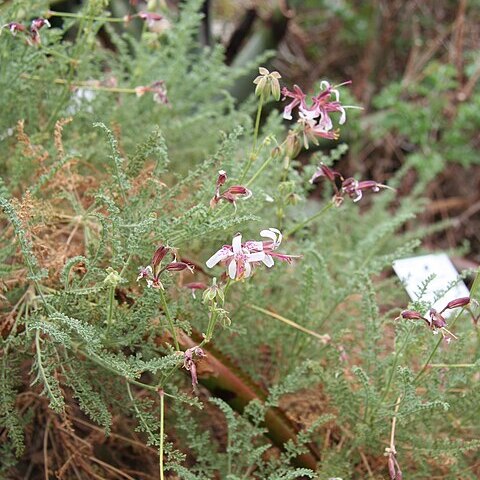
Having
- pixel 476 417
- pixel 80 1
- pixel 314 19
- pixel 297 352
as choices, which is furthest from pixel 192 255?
pixel 314 19

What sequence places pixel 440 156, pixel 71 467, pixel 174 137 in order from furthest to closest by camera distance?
1. pixel 440 156
2. pixel 174 137
3. pixel 71 467

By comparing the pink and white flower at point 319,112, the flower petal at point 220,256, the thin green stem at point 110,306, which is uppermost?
the pink and white flower at point 319,112

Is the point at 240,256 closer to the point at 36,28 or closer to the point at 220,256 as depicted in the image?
the point at 220,256

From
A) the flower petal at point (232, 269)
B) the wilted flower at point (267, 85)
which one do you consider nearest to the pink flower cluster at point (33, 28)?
the wilted flower at point (267, 85)

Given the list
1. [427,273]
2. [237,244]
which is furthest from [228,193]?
[427,273]

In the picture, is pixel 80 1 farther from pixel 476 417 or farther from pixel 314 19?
pixel 476 417

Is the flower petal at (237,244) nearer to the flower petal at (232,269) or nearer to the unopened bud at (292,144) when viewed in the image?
the flower petal at (232,269)

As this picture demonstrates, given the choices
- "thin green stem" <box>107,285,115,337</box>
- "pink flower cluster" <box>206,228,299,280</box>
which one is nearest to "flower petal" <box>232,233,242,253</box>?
"pink flower cluster" <box>206,228,299,280</box>

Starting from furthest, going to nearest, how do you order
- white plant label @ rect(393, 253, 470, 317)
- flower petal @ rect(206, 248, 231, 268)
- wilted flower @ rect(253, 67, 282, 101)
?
white plant label @ rect(393, 253, 470, 317) → wilted flower @ rect(253, 67, 282, 101) → flower petal @ rect(206, 248, 231, 268)

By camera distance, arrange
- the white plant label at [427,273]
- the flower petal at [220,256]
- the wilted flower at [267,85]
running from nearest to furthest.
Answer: the flower petal at [220,256] → the wilted flower at [267,85] → the white plant label at [427,273]

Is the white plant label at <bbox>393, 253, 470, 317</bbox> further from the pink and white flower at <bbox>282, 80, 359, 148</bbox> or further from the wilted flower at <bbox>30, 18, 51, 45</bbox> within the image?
the wilted flower at <bbox>30, 18, 51, 45</bbox>

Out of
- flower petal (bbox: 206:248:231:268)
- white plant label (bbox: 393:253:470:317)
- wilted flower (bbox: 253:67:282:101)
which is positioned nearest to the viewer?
flower petal (bbox: 206:248:231:268)
